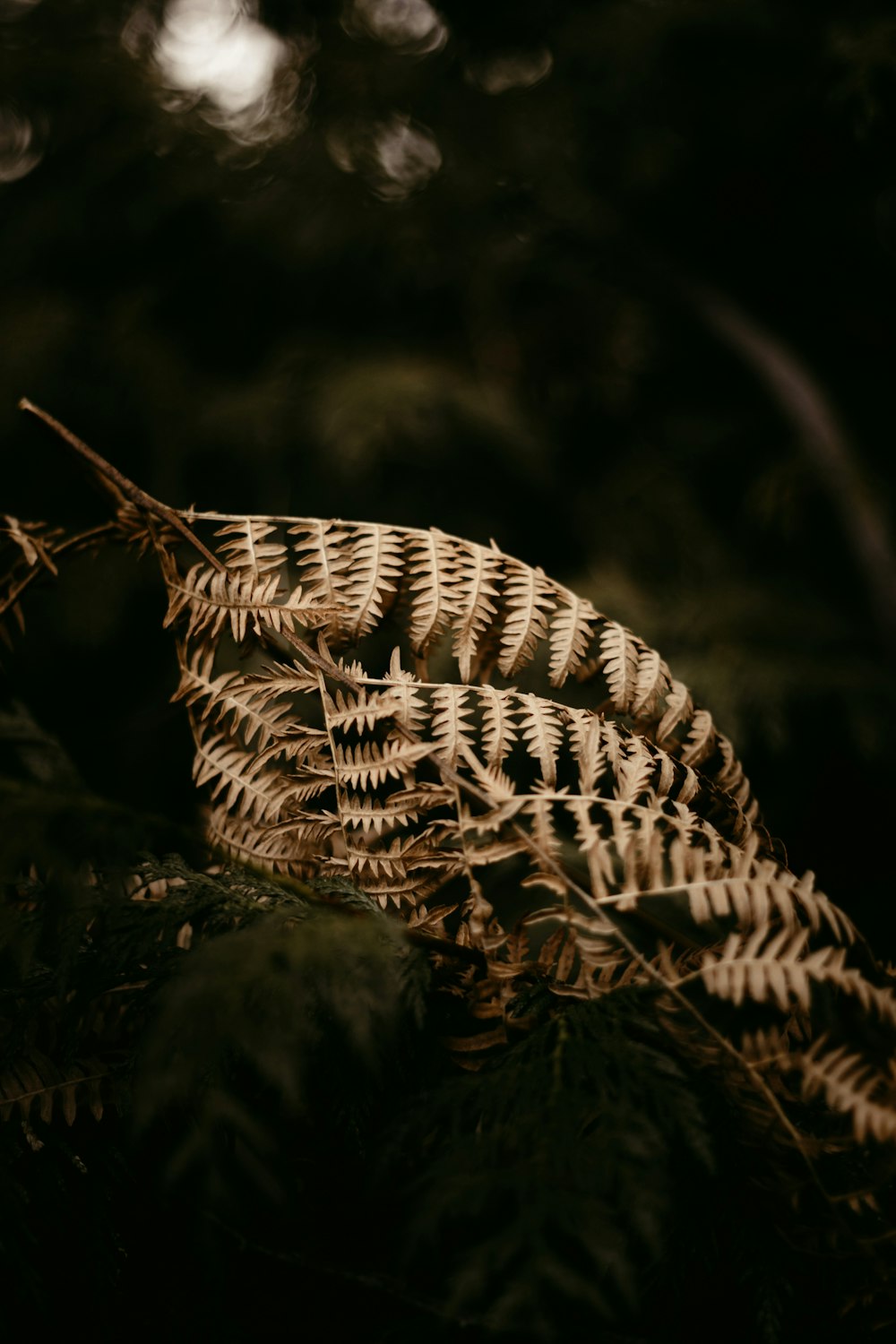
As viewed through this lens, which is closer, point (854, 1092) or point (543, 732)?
point (854, 1092)

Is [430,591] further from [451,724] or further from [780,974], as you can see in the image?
[780,974]

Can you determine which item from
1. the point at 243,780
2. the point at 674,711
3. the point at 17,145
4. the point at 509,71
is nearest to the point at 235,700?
the point at 243,780

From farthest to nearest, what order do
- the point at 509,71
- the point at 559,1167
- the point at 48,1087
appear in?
the point at 509,71 < the point at 48,1087 < the point at 559,1167

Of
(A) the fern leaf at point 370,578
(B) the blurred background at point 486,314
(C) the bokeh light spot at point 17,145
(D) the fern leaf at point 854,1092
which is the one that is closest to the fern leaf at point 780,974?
(D) the fern leaf at point 854,1092

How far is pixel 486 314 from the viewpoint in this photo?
2.11 m

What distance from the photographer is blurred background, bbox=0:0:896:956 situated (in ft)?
5.39

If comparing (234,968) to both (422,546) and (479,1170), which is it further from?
(422,546)

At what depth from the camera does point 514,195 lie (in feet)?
6.38

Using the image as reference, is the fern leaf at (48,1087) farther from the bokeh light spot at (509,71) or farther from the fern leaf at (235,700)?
the bokeh light spot at (509,71)

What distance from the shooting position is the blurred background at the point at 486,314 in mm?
1644

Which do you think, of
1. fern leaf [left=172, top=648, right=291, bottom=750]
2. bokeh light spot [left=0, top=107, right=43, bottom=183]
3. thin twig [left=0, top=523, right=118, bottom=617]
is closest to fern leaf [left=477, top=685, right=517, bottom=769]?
fern leaf [left=172, top=648, right=291, bottom=750]

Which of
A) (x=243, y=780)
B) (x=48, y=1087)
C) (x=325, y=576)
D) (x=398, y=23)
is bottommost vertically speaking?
(x=48, y=1087)

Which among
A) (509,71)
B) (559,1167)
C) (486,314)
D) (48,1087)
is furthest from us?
(486,314)

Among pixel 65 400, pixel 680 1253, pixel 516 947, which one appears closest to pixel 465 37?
pixel 65 400
